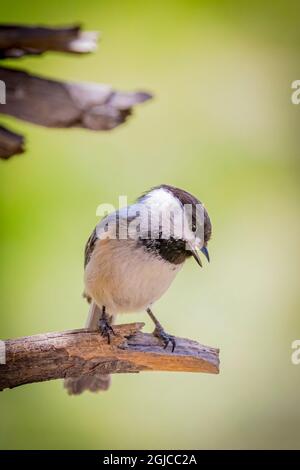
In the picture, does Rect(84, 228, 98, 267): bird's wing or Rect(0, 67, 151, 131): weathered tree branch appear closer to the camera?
Rect(0, 67, 151, 131): weathered tree branch

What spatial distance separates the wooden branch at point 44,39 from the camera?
79cm

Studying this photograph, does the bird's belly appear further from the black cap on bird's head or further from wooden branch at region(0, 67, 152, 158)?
→ wooden branch at region(0, 67, 152, 158)

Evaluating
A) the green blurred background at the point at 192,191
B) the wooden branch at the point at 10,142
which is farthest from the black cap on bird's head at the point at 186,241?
the wooden branch at the point at 10,142

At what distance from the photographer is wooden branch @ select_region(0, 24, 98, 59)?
2.60ft

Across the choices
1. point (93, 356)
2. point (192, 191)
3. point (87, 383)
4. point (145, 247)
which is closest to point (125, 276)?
point (145, 247)

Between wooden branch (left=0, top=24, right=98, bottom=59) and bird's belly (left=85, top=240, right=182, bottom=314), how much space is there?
752mm

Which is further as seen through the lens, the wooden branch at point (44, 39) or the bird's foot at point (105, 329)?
the bird's foot at point (105, 329)

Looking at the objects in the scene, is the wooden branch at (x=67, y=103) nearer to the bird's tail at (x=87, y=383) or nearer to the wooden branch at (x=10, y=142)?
the wooden branch at (x=10, y=142)

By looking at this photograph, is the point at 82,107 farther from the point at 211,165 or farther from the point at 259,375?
the point at 259,375

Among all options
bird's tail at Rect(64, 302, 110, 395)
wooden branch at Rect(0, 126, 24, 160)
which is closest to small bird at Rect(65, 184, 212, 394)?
bird's tail at Rect(64, 302, 110, 395)

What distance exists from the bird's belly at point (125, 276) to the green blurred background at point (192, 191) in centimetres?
41

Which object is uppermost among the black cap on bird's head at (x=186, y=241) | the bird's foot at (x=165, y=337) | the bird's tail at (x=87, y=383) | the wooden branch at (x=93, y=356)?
the black cap on bird's head at (x=186, y=241)
